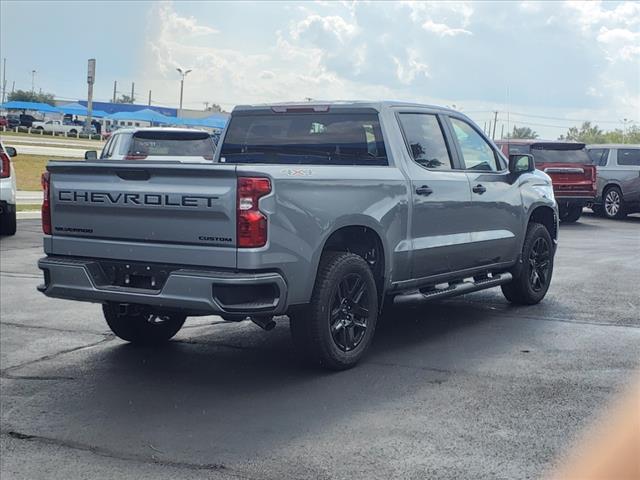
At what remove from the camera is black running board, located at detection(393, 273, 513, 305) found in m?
7.27

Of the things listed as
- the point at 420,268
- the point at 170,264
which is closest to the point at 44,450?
the point at 170,264

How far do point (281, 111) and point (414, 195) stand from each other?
1.40 meters

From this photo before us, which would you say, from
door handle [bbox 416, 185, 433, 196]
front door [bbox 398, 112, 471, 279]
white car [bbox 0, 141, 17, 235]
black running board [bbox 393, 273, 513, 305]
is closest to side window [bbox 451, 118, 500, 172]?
front door [bbox 398, 112, 471, 279]

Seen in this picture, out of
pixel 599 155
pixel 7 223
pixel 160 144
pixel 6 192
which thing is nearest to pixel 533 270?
pixel 160 144

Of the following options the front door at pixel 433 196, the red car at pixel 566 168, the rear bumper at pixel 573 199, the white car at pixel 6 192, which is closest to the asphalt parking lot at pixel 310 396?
the front door at pixel 433 196

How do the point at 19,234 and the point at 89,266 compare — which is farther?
the point at 19,234

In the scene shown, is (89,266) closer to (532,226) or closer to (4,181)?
(532,226)

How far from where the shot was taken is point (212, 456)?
16.0 ft

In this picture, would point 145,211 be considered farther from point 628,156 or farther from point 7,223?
point 628,156

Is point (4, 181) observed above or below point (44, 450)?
above

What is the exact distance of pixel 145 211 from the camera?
6.01m

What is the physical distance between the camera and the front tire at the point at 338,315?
6.19 metres

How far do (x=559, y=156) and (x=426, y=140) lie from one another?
43.2 feet

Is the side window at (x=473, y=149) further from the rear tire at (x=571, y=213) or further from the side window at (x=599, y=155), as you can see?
the side window at (x=599, y=155)
